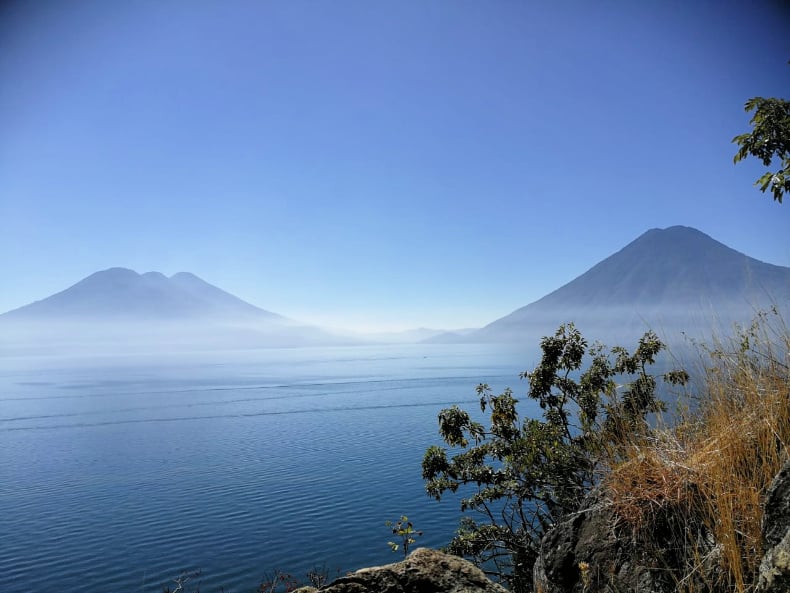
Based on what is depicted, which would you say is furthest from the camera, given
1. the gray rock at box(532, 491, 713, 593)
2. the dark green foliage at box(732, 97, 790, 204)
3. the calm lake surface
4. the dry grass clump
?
the calm lake surface

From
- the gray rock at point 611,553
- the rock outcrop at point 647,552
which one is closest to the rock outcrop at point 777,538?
the rock outcrop at point 647,552

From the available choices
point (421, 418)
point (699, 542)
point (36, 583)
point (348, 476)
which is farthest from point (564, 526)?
point (421, 418)

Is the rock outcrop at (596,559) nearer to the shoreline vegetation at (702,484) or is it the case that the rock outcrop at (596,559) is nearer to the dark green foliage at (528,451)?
the shoreline vegetation at (702,484)

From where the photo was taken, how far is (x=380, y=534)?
81.6ft

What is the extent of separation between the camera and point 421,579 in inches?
116

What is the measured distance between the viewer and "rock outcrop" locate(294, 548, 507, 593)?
288 centimetres

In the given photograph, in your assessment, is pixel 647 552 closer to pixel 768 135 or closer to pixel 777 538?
pixel 777 538

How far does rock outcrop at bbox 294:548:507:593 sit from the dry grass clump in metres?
1.37

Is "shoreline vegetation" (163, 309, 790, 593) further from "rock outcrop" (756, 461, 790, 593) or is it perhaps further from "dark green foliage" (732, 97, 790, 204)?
"dark green foliage" (732, 97, 790, 204)

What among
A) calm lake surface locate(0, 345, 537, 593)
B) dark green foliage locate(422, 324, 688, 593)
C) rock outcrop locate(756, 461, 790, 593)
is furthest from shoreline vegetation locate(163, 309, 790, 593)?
calm lake surface locate(0, 345, 537, 593)

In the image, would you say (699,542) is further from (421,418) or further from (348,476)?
(421,418)

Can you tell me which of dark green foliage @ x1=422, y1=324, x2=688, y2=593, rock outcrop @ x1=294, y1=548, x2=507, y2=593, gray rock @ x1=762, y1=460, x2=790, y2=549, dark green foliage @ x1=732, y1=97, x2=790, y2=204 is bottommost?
dark green foliage @ x1=422, y1=324, x2=688, y2=593

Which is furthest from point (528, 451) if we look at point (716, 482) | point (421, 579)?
point (421, 579)

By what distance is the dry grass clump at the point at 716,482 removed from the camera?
311 cm
